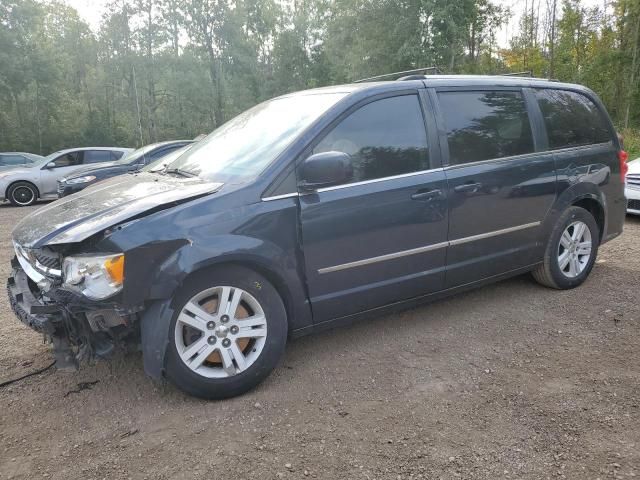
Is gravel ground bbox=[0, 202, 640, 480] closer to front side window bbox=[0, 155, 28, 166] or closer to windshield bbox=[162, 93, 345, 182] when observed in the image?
windshield bbox=[162, 93, 345, 182]

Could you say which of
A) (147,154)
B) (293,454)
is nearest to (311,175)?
(293,454)

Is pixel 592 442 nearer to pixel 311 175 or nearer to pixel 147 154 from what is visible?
pixel 311 175

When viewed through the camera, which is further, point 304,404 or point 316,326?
point 316,326

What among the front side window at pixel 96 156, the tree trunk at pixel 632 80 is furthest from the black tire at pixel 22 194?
the tree trunk at pixel 632 80

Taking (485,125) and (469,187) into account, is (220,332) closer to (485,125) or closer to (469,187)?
(469,187)

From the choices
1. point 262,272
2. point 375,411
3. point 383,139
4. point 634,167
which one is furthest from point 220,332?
point 634,167

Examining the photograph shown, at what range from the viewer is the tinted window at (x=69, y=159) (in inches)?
537

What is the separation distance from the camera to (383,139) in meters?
3.37

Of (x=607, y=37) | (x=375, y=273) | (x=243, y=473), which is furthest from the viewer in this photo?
(x=607, y=37)

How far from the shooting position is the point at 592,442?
2422 mm

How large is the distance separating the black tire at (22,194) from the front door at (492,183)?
12.8m

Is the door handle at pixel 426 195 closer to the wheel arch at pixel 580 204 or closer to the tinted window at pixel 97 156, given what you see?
the wheel arch at pixel 580 204

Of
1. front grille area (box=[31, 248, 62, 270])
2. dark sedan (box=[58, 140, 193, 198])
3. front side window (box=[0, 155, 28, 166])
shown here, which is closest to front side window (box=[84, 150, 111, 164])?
dark sedan (box=[58, 140, 193, 198])

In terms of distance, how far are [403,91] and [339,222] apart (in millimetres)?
1117
